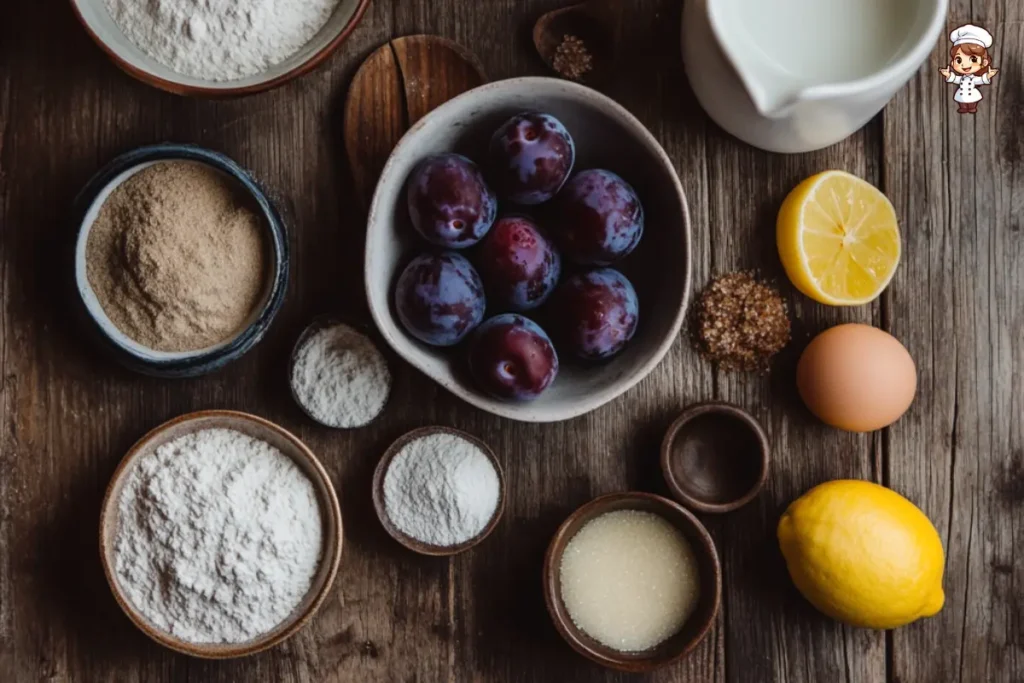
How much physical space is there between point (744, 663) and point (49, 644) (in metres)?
0.80

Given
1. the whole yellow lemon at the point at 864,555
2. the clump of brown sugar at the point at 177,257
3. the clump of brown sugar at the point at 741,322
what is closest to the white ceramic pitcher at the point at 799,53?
the clump of brown sugar at the point at 741,322

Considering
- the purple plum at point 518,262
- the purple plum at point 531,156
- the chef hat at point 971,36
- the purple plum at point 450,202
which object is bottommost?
the purple plum at point 518,262

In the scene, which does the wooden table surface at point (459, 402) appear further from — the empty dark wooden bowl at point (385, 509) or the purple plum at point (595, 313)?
the purple plum at point (595, 313)

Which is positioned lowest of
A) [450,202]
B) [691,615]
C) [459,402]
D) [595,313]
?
[691,615]

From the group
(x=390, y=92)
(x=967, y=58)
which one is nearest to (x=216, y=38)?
(x=390, y=92)

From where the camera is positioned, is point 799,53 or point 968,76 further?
point 968,76

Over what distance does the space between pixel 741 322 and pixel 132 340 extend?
2.19 ft

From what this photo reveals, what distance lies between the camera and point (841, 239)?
103cm

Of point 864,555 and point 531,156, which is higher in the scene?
point 531,156

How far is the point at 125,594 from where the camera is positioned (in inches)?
39.8

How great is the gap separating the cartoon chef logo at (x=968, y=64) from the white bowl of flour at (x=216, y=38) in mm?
676

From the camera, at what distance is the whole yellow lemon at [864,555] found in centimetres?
98

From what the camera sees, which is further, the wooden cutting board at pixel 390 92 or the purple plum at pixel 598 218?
the wooden cutting board at pixel 390 92

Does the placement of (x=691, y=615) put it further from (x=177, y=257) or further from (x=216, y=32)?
(x=216, y=32)
